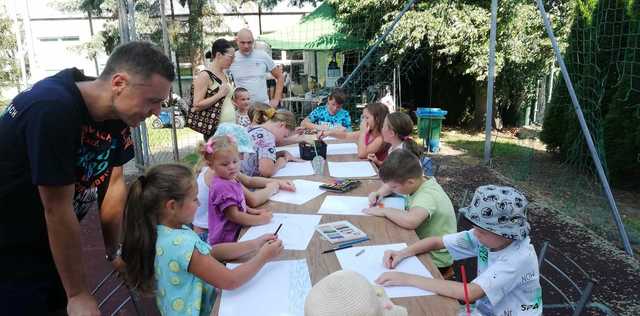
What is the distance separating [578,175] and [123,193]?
538 cm

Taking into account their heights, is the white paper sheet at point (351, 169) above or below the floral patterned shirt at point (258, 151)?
below

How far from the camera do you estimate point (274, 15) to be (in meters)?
19.4

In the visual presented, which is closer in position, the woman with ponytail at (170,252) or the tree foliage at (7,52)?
the woman with ponytail at (170,252)

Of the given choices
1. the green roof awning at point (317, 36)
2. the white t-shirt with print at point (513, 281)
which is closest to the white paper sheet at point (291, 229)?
the white t-shirt with print at point (513, 281)

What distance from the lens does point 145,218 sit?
1.55 metres

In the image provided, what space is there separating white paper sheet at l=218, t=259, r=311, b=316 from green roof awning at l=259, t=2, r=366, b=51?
8.00 m

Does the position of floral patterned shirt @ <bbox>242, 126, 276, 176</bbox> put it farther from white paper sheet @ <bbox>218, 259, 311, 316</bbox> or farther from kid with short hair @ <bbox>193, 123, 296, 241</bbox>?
white paper sheet @ <bbox>218, 259, 311, 316</bbox>

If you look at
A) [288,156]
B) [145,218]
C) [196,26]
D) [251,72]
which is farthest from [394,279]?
[196,26]

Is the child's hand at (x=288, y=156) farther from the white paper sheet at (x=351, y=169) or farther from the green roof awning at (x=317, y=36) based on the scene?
the green roof awning at (x=317, y=36)

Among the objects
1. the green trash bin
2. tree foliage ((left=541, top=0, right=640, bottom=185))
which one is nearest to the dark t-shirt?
tree foliage ((left=541, top=0, right=640, bottom=185))

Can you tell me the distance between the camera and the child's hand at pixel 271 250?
1630 millimetres

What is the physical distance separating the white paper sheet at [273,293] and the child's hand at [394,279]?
0.26m

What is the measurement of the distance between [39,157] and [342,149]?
2.84m

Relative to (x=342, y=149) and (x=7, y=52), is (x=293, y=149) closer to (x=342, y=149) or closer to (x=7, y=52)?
(x=342, y=149)
